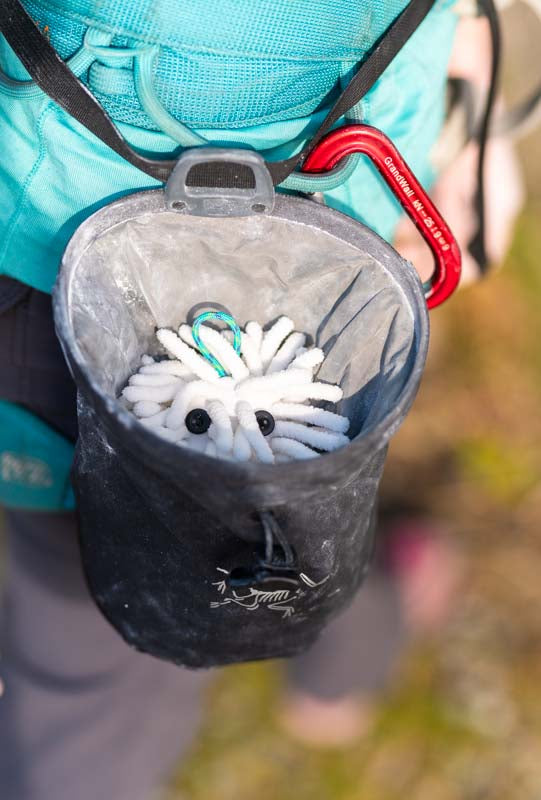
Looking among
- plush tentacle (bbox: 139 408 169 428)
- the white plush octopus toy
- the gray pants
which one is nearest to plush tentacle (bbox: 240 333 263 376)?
the white plush octopus toy

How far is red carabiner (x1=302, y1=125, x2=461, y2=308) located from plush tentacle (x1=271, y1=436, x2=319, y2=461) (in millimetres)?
224

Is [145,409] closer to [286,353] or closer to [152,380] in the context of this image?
[152,380]

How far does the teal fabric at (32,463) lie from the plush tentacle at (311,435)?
0.85 ft

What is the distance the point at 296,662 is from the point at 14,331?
0.95 m

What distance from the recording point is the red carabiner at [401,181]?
73cm

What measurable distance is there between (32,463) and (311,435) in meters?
0.34

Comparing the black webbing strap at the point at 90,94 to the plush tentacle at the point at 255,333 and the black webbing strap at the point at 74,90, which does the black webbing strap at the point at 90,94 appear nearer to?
the black webbing strap at the point at 74,90

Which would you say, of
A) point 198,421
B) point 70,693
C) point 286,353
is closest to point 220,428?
point 198,421

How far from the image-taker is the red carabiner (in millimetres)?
729

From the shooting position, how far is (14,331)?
824 mm

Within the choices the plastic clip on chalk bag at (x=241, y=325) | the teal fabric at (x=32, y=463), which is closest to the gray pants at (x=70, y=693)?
the teal fabric at (x=32, y=463)

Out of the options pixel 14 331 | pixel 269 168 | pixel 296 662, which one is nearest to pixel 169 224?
pixel 269 168

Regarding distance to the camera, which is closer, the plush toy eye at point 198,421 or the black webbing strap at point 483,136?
the plush toy eye at point 198,421

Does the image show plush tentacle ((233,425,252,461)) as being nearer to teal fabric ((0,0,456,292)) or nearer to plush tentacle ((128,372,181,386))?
plush tentacle ((128,372,181,386))
